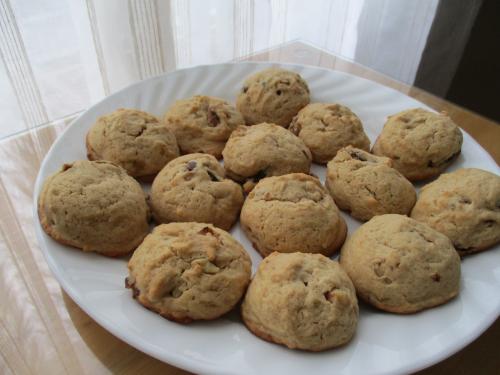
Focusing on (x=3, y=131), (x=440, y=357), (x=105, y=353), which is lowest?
(x=3, y=131)

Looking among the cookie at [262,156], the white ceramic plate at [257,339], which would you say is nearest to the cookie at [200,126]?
the cookie at [262,156]

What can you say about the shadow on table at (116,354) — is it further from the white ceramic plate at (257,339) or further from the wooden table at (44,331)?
the white ceramic plate at (257,339)

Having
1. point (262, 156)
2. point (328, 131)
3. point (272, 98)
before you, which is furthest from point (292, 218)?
point (272, 98)

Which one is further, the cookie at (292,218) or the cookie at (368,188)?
the cookie at (368,188)

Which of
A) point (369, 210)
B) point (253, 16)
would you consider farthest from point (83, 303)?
point (253, 16)

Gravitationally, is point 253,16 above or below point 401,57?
above

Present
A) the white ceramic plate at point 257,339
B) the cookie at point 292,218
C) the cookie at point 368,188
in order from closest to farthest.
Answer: the white ceramic plate at point 257,339, the cookie at point 292,218, the cookie at point 368,188

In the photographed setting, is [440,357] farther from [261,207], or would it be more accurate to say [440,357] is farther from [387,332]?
[261,207]
